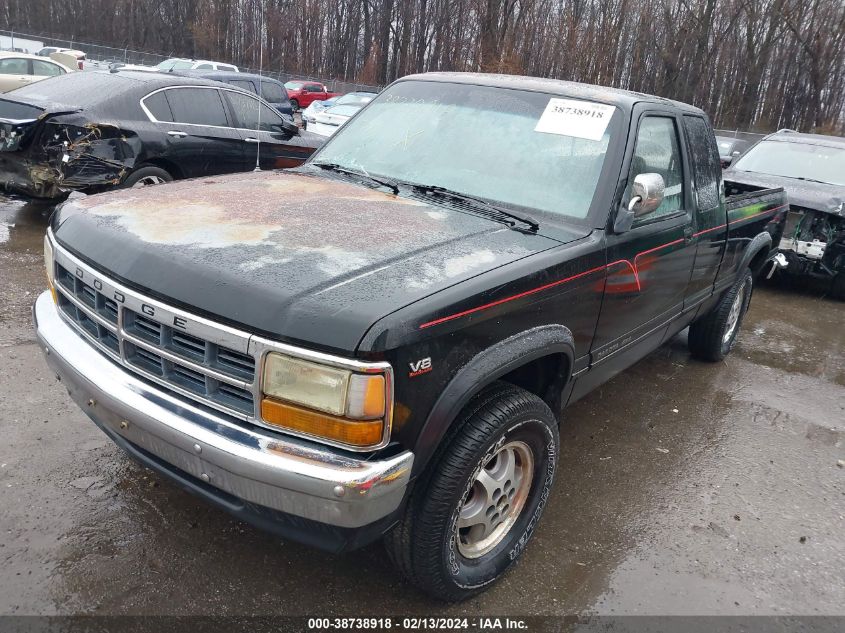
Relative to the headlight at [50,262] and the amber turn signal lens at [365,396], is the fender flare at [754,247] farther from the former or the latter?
the headlight at [50,262]

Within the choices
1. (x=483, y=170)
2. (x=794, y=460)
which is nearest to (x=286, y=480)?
(x=483, y=170)

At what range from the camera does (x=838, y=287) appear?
804 cm

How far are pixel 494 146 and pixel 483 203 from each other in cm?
41

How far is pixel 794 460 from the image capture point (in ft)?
13.5

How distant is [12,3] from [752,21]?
5269 centimetres

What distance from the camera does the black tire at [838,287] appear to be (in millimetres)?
7922

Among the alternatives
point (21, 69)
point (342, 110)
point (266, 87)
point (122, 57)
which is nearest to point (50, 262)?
point (342, 110)

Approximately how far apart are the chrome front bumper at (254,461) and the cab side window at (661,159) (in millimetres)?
1988

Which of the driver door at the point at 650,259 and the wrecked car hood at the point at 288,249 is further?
the driver door at the point at 650,259

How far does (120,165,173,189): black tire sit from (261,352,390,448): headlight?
546 centimetres

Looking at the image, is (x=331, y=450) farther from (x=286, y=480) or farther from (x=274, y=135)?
(x=274, y=135)

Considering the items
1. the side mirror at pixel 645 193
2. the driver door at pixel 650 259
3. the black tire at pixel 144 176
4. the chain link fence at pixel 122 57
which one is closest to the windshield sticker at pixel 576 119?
the driver door at pixel 650 259

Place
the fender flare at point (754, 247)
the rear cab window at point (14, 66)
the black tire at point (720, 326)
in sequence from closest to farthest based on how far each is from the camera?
the fender flare at point (754, 247) < the black tire at point (720, 326) < the rear cab window at point (14, 66)

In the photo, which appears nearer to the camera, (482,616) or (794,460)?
(482,616)
